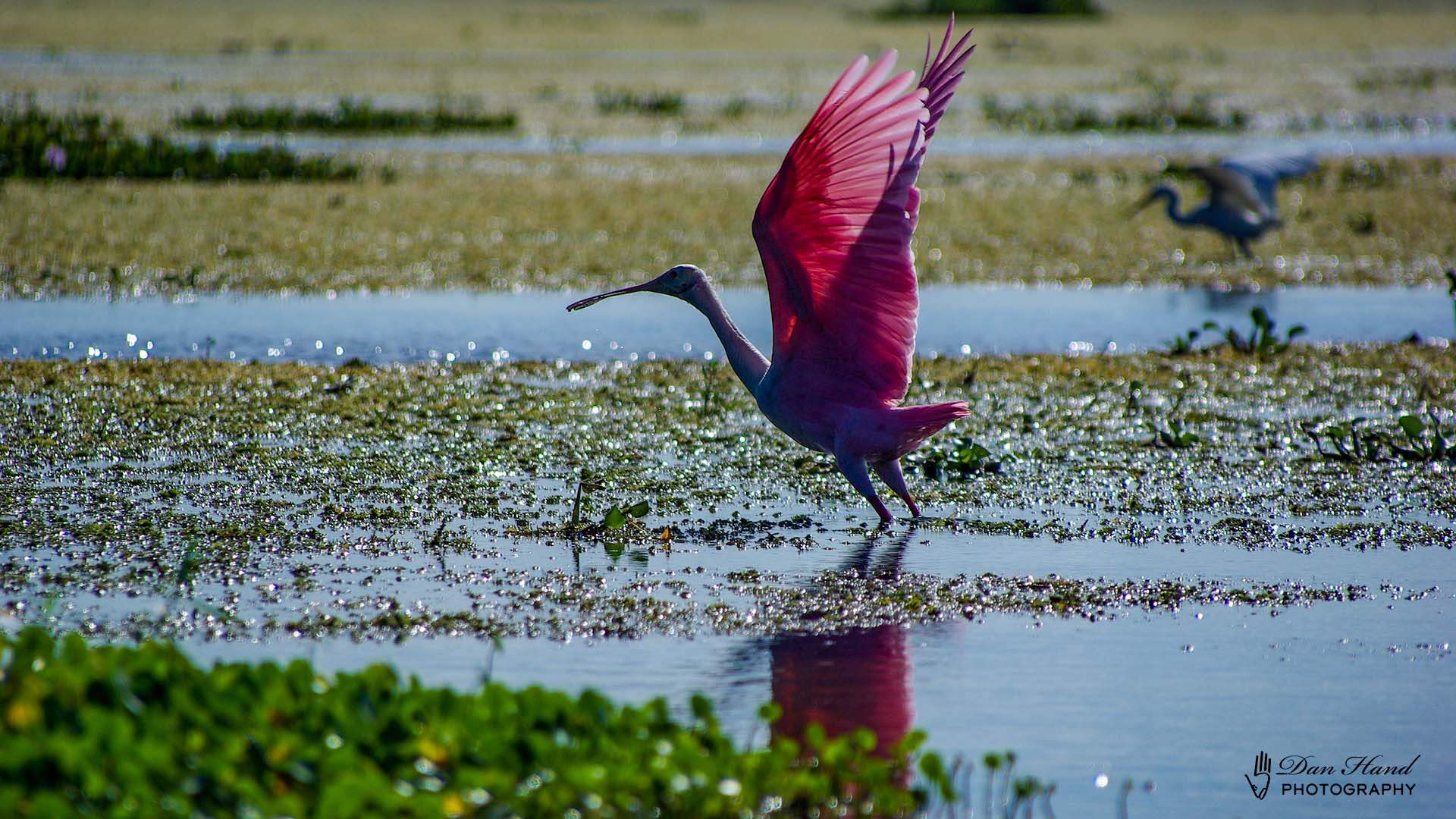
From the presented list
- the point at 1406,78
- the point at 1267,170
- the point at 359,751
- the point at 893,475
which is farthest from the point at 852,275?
the point at 1406,78

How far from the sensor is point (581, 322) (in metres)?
11.4

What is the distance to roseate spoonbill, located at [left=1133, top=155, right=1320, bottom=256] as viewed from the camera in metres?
14.6

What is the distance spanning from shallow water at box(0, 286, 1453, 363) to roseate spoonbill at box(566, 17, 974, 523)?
3875 millimetres

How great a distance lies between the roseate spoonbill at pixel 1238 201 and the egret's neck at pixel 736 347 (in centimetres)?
887

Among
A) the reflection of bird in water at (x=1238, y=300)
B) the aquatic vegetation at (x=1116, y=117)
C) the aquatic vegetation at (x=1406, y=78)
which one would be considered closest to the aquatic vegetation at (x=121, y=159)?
the reflection of bird in water at (x=1238, y=300)

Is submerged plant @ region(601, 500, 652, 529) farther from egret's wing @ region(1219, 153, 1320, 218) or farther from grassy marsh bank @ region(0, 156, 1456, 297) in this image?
egret's wing @ region(1219, 153, 1320, 218)

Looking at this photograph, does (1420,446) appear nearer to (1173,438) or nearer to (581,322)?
(1173,438)

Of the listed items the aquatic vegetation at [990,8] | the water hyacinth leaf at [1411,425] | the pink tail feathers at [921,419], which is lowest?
the pink tail feathers at [921,419]

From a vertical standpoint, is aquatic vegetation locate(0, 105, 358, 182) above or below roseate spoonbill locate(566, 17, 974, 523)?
above

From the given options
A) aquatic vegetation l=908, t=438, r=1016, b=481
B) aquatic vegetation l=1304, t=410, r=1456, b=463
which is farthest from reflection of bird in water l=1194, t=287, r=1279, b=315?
aquatic vegetation l=908, t=438, r=1016, b=481

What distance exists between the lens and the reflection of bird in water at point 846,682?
4652 millimetres

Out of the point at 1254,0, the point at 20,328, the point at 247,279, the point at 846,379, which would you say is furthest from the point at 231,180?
the point at 1254,0

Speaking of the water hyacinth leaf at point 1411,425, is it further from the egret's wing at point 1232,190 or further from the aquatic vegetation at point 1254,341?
the egret's wing at point 1232,190

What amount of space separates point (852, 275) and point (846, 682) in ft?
5.61
